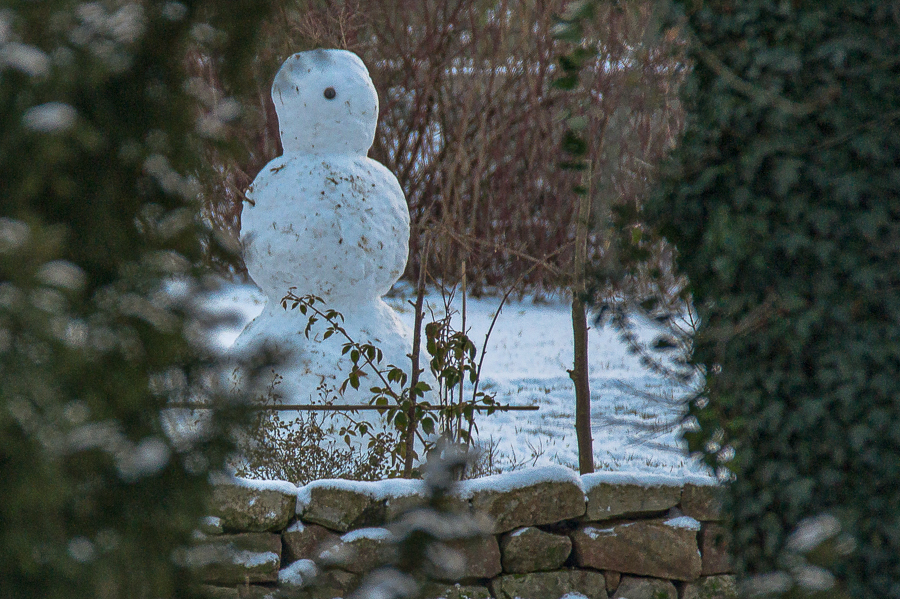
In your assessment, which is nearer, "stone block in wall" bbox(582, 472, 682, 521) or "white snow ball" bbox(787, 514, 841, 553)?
"white snow ball" bbox(787, 514, 841, 553)

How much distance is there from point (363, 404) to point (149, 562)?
3.25 m

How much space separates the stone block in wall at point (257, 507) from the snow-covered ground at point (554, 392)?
801 mm

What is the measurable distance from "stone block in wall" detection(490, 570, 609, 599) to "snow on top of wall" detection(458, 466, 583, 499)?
1.09 ft

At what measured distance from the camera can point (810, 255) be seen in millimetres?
2314

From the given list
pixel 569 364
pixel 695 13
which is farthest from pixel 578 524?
pixel 569 364

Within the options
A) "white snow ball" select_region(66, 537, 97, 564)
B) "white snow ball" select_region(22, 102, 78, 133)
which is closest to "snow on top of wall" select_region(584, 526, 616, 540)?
"white snow ball" select_region(66, 537, 97, 564)

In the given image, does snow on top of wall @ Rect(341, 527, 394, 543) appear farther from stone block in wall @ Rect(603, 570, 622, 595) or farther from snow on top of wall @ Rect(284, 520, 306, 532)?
stone block in wall @ Rect(603, 570, 622, 595)

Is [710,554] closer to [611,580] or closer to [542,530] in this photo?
[611,580]

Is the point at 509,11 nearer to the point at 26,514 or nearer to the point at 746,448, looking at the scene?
the point at 746,448

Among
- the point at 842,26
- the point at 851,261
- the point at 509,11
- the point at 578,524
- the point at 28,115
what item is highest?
the point at 509,11

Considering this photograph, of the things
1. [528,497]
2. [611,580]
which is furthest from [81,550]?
[611,580]

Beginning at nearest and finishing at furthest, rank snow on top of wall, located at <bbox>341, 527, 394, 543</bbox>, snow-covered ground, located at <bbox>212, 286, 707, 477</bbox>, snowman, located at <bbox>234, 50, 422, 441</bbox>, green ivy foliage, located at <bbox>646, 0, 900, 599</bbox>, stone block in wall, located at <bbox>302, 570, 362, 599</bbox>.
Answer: stone block in wall, located at <bbox>302, 570, 362, 599</bbox>, green ivy foliage, located at <bbox>646, 0, 900, 599</bbox>, snow on top of wall, located at <bbox>341, 527, 394, 543</bbox>, snowman, located at <bbox>234, 50, 422, 441</bbox>, snow-covered ground, located at <bbox>212, 286, 707, 477</bbox>

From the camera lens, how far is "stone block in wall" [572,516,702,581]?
3199 millimetres

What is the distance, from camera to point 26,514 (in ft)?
2.00
